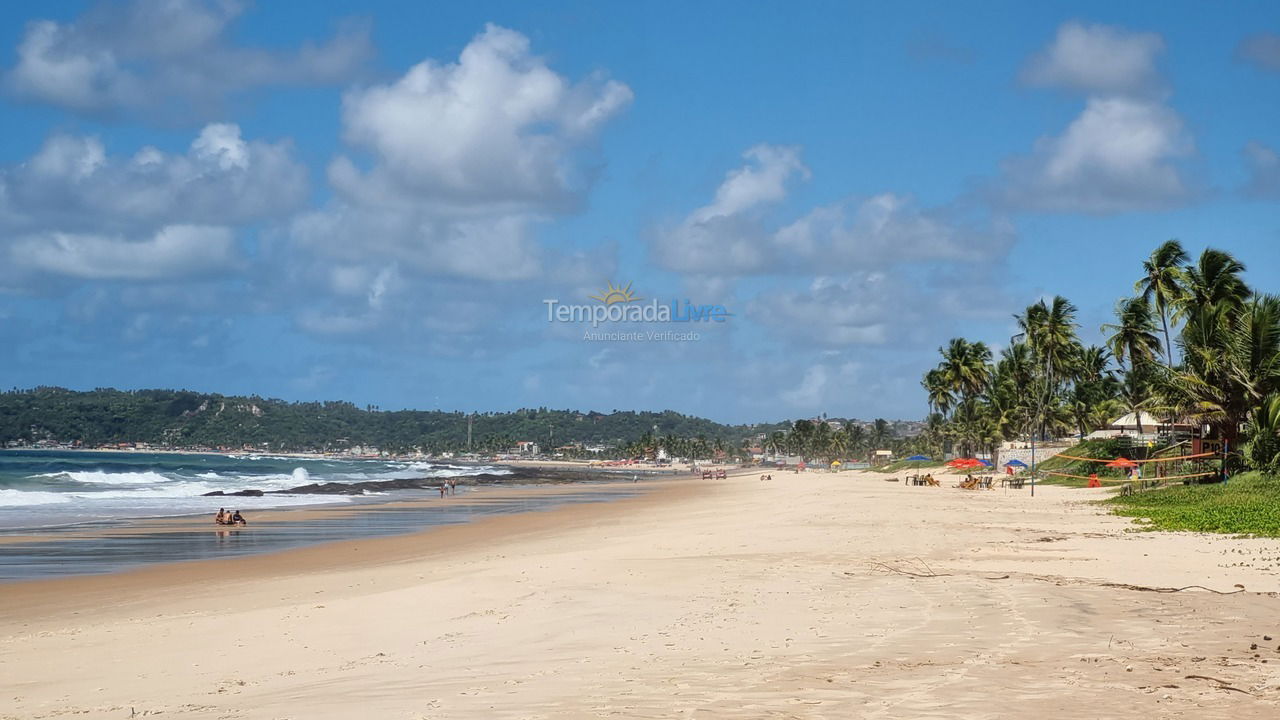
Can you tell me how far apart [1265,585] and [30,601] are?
16.6 m

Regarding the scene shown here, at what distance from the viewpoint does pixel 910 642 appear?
8758mm

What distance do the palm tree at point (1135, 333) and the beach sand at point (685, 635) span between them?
125ft

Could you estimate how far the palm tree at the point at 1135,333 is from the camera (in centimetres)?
5247

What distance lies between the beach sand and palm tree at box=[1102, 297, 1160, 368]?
38.0 metres

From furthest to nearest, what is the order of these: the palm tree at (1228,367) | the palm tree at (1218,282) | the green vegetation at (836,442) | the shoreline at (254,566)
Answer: the green vegetation at (836,442) → the palm tree at (1218,282) → the palm tree at (1228,367) → the shoreline at (254,566)

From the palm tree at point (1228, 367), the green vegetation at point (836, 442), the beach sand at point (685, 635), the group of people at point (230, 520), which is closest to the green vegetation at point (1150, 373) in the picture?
the palm tree at point (1228, 367)

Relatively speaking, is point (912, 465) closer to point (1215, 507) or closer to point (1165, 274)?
point (1165, 274)

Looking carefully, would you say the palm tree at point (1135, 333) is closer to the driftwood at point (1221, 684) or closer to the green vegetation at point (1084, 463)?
the green vegetation at point (1084, 463)

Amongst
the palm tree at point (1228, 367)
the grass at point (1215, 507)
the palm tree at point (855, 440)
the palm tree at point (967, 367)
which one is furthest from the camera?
the palm tree at point (855, 440)

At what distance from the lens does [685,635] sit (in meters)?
9.51

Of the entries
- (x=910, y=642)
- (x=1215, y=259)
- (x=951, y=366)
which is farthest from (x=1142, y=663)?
(x=951, y=366)

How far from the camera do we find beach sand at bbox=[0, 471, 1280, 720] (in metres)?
6.90

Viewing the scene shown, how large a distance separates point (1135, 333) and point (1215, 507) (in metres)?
34.2

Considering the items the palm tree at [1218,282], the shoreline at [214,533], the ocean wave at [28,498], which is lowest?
the shoreline at [214,533]
